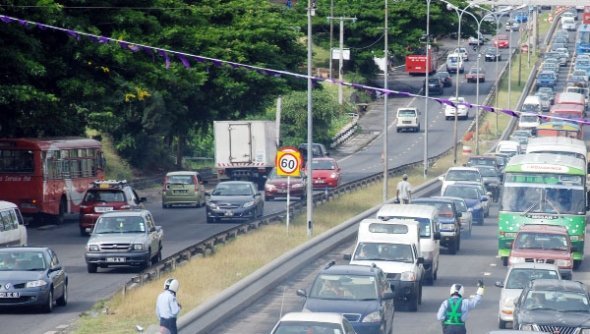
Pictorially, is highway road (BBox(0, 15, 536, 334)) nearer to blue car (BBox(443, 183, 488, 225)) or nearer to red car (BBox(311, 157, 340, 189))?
blue car (BBox(443, 183, 488, 225))

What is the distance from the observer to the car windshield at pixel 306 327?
1928cm

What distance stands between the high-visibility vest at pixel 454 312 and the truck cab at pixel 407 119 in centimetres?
7885

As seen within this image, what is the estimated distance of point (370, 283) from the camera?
2458 cm

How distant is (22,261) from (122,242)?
19.4 feet

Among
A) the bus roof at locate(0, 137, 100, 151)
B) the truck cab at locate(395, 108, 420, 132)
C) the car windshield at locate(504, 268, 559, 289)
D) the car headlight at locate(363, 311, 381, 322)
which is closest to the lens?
the car headlight at locate(363, 311, 381, 322)

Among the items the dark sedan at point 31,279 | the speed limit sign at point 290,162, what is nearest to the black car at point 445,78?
the speed limit sign at point 290,162

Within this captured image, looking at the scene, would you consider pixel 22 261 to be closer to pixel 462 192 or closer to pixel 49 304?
pixel 49 304

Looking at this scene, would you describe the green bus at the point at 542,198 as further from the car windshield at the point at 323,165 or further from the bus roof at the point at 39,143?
the car windshield at the point at 323,165

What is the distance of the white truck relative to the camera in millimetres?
63500

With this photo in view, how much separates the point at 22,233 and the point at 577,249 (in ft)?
52.3

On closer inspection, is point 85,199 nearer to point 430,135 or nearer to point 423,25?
point 430,135

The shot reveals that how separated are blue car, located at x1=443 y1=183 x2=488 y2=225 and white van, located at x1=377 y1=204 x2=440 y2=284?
13.7 metres

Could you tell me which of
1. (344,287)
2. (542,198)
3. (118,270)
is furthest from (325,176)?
(344,287)

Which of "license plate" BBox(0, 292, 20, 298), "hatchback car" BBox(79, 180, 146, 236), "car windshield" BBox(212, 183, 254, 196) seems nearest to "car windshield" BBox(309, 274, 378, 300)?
"license plate" BBox(0, 292, 20, 298)
